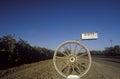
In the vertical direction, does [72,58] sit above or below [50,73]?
above

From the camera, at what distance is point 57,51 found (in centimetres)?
836

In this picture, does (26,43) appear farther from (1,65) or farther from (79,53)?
(79,53)

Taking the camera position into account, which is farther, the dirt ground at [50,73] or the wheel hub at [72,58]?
the dirt ground at [50,73]

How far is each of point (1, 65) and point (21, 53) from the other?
7814mm

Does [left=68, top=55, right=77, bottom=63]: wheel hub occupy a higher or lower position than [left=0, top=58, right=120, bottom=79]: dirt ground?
higher

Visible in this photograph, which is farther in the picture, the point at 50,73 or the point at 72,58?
the point at 50,73

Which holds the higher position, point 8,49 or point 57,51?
point 8,49

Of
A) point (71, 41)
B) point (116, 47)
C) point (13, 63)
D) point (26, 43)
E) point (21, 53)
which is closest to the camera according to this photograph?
point (71, 41)

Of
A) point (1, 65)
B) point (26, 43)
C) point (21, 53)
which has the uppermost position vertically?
point (26, 43)

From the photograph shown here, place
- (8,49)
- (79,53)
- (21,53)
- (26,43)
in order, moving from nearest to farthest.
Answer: (79,53), (8,49), (21,53), (26,43)

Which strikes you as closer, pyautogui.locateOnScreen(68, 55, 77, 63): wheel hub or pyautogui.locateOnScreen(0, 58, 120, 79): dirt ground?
pyautogui.locateOnScreen(68, 55, 77, 63): wheel hub

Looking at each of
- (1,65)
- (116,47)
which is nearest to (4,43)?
(1,65)

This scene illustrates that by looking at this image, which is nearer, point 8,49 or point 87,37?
point 87,37

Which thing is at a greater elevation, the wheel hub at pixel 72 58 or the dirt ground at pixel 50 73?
the wheel hub at pixel 72 58
